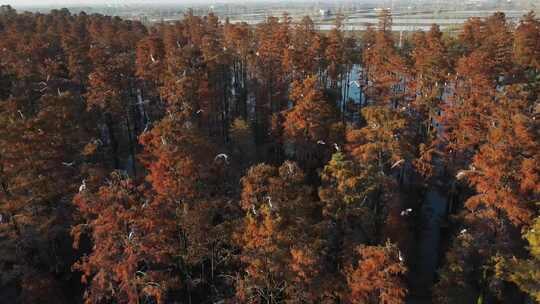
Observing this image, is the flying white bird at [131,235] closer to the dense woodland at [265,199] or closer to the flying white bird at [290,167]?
the dense woodland at [265,199]

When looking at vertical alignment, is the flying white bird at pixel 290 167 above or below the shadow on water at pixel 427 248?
above

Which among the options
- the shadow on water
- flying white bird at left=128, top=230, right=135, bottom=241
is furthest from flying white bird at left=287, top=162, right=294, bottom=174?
the shadow on water

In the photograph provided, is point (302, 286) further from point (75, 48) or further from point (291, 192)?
point (75, 48)

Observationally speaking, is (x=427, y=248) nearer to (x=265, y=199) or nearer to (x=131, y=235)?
(x=265, y=199)

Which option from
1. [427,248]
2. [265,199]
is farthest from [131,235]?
[427,248]

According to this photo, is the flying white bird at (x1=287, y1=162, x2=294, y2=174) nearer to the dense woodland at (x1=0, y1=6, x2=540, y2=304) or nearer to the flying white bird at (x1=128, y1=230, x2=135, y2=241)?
the dense woodland at (x1=0, y1=6, x2=540, y2=304)

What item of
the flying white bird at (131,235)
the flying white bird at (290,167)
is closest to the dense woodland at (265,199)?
the flying white bird at (131,235)

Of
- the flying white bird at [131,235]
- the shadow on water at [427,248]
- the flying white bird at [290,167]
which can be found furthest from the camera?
the shadow on water at [427,248]

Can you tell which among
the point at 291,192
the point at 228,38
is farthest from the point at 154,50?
the point at 291,192
